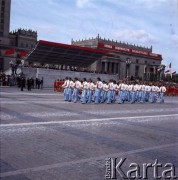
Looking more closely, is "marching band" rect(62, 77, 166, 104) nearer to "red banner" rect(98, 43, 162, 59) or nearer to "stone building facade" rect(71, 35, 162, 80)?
"stone building facade" rect(71, 35, 162, 80)

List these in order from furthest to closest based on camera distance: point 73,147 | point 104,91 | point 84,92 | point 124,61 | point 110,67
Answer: point 124,61 → point 110,67 → point 104,91 → point 84,92 → point 73,147

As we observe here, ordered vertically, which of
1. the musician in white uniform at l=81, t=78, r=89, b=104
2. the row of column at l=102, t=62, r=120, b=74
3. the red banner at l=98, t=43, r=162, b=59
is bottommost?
the musician in white uniform at l=81, t=78, r=89, b=104

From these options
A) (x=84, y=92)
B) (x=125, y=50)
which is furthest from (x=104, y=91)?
(x=125, y=50)

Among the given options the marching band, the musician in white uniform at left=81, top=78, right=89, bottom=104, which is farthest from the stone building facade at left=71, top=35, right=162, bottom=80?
the musician in white uniform at left=81, top=78, right=89, bottom=104

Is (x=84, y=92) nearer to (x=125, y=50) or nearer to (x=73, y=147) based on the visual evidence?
(x=73, y=147)

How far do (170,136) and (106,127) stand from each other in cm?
206

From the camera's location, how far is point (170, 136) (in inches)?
402

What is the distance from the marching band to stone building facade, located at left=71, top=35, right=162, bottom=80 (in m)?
65.3

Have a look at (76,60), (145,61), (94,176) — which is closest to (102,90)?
(94,176)

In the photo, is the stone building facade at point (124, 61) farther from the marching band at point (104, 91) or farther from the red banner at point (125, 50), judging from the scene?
the marching band at point (104, 91)

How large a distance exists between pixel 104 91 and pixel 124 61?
8386 centimetres

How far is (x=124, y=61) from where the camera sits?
106250mm

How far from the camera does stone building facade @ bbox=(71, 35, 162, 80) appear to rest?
95500 millimetres

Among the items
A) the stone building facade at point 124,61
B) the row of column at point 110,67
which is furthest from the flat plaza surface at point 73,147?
the stone building facade at point 124,61
